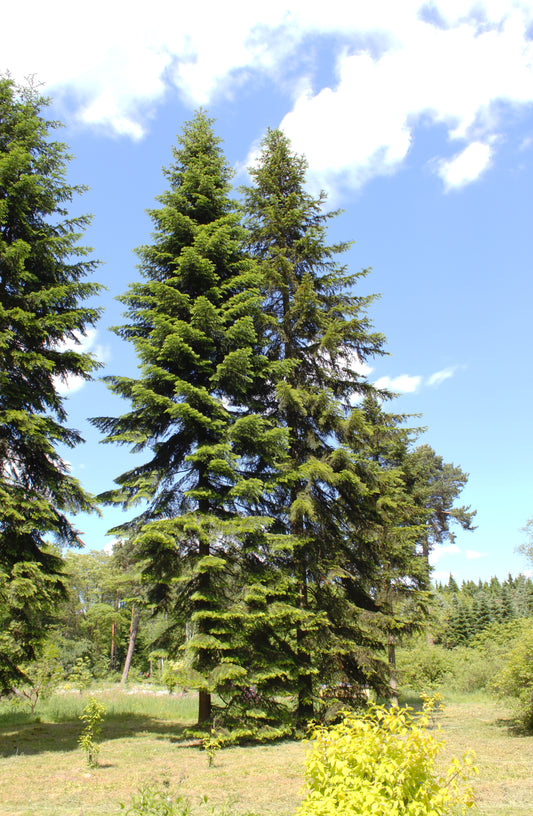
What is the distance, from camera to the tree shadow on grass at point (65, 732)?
31.1ft

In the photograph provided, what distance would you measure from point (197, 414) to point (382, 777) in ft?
26.4

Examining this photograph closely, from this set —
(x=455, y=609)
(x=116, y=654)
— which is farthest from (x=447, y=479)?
(x=116, y=654)

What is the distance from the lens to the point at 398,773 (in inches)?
125

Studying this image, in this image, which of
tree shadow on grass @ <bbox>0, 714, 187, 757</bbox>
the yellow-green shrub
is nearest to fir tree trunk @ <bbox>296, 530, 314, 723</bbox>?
tree shadow on grass @ <bbox>0, 714, 187, 757</bbox>

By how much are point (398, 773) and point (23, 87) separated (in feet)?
50.9

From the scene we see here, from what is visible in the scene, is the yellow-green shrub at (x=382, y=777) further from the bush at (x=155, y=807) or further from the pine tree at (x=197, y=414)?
the pine tree at (x=197, y=414)

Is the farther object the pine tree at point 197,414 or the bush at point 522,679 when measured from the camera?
the bush at point 522,679

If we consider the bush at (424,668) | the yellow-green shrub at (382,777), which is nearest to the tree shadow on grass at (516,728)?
the bush at (424,668)

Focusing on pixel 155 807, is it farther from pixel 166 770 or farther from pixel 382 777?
pixel 166 770

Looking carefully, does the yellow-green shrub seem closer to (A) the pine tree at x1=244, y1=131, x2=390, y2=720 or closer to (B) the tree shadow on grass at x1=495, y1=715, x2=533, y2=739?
(A) the pine tree at x1=244, y1=131, x2=390, y2=720

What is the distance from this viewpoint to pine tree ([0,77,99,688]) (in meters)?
9.18

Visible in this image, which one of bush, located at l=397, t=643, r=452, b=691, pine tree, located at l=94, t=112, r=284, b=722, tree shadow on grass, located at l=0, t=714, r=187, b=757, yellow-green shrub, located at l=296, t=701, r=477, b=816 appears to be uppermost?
pine tree, located at l=94, t=112, r=284, b=722

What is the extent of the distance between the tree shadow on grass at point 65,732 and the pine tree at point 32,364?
5.80 ft

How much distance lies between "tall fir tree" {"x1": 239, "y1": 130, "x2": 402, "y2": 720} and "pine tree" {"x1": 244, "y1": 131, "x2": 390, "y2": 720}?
3 cm
